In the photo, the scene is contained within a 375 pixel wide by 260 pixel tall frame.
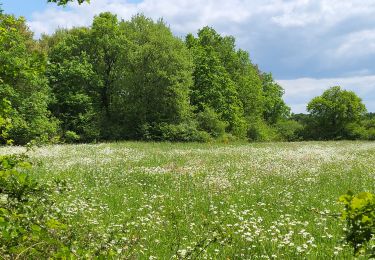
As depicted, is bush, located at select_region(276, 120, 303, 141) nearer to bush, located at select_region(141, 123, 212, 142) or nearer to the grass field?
bush, located at select_region(141, 123, 212, 142)

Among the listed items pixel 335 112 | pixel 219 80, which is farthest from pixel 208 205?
pixel 335 112

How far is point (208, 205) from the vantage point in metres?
11.3

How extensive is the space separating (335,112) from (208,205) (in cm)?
7408

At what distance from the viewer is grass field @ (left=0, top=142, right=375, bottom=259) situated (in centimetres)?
710

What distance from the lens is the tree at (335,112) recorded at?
76.9 meters

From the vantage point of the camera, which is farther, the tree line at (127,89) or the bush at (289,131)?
the bush at (289,131)

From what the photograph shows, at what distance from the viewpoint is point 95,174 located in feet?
53.8

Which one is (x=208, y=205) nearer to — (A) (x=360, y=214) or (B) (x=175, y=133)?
(A) (x=360, y=214)

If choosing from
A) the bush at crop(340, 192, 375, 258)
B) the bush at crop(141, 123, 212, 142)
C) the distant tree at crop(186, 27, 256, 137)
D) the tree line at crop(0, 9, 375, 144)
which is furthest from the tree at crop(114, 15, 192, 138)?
the bush at crop(340, 192, 375, 258)

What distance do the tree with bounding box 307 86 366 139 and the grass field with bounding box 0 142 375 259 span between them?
59.7 metres

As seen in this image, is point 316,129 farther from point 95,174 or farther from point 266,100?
point 95,174

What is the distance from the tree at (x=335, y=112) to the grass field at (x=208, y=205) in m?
59.7

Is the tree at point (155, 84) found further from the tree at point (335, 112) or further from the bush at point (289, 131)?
the tree at point (335, 112)

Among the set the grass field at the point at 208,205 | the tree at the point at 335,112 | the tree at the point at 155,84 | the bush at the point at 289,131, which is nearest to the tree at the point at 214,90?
the tree at the point at 155,84
